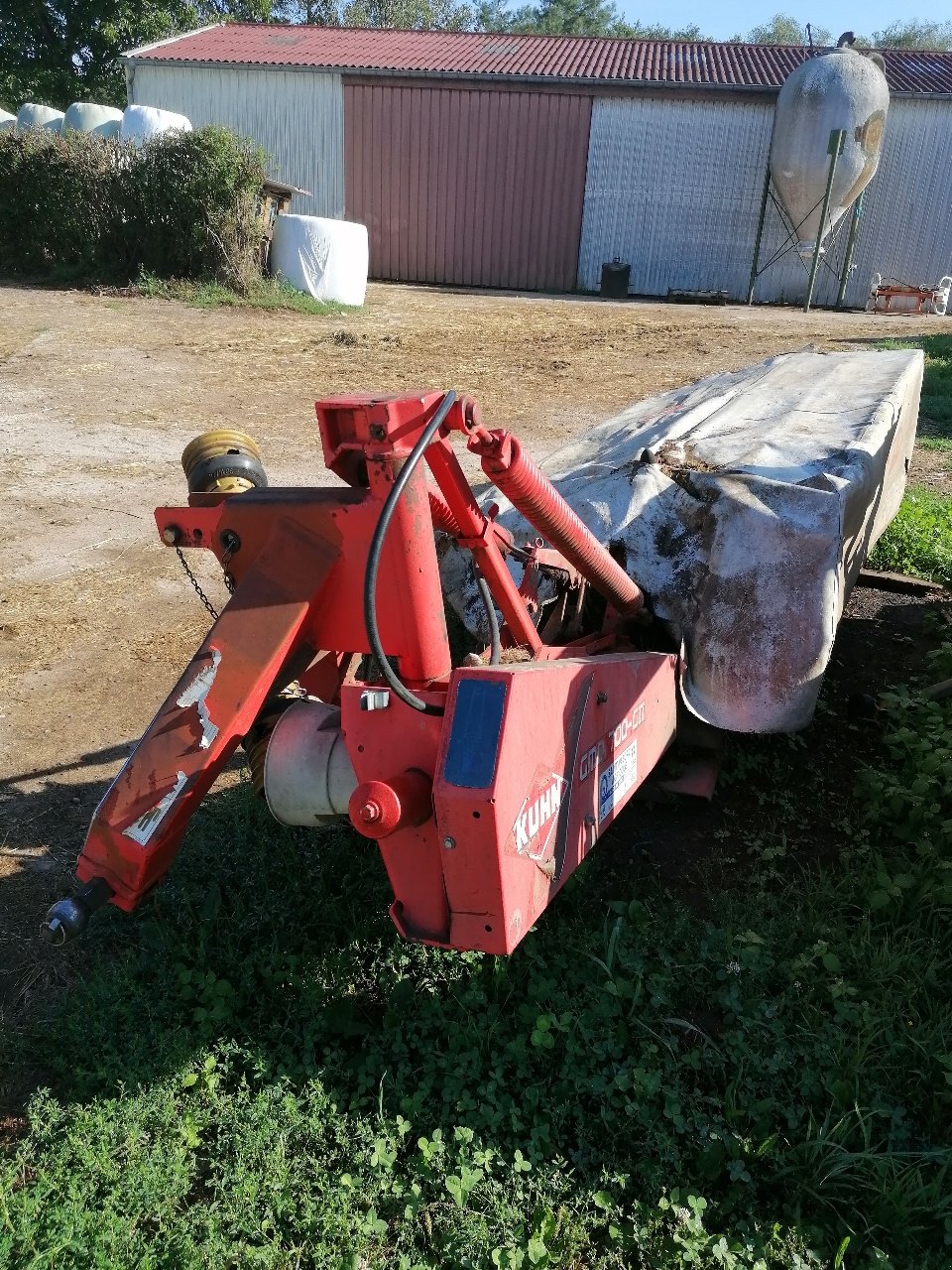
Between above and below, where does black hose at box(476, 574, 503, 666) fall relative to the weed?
above

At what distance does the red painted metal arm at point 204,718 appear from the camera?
89.7 inches

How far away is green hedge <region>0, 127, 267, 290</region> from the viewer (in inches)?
570

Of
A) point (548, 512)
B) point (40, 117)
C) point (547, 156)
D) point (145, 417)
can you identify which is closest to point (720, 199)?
point (547, 156)

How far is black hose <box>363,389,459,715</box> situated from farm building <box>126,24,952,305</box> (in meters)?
20.2

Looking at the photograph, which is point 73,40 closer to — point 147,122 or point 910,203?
point 147,122

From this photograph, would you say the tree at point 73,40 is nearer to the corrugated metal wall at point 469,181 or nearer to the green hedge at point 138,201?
the corrugated metal wall at point 469,181

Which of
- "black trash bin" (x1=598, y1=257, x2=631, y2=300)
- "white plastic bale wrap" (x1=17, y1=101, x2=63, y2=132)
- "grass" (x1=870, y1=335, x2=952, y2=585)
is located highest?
"white plastic bale wrap" (x1=17, y1=101, x2=63, y2=132)

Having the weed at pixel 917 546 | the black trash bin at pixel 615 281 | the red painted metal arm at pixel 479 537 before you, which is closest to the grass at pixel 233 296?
the black trash bin at pixel 615 281

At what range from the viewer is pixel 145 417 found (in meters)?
8.96

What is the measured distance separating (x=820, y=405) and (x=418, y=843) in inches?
137

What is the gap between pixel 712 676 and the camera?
3.36 m

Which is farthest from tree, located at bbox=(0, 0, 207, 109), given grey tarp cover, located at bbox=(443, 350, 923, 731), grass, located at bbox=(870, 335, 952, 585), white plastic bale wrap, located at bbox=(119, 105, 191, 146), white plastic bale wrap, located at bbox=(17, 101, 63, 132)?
grey tarp cover, located at bbox=(443, 350, 923, 731)

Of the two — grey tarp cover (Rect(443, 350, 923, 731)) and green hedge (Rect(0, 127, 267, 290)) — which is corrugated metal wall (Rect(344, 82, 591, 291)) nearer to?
green hedge (Rect(0, 127, 267, 290))

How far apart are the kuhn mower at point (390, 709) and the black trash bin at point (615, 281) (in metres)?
19.3
